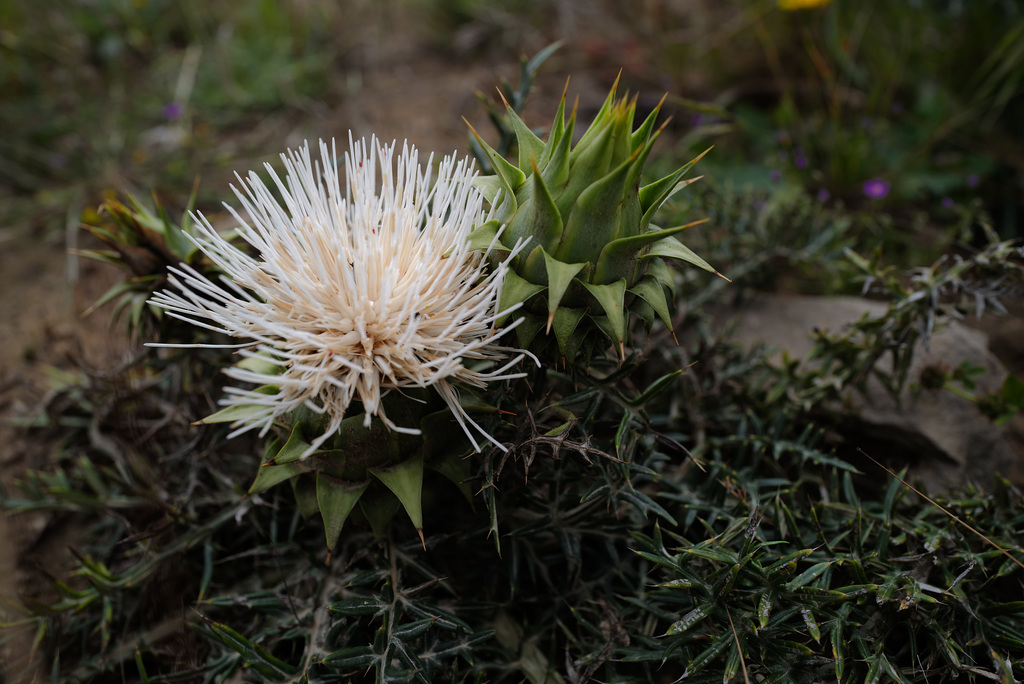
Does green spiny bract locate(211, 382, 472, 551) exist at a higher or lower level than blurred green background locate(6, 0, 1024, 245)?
lower

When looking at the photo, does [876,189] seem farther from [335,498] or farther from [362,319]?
[335,498]

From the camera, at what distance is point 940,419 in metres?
2.38

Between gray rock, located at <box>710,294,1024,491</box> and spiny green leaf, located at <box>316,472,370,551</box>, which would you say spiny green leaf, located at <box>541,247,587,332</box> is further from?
gray rock, located at <box>710,294,1024,491</box>

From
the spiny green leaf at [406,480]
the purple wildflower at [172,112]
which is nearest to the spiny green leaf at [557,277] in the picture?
the spiny green leaf at [406,480]

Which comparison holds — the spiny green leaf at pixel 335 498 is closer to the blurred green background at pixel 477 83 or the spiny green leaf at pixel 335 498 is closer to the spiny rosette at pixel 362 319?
the spiny rosette at pixel 362 319

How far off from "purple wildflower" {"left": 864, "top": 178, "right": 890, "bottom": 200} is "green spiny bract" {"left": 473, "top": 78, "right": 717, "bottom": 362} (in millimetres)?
2272

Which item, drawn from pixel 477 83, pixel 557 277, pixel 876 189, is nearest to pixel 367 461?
pixel 557 277

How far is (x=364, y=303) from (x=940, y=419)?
215 cm

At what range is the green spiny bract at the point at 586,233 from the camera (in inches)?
55.7

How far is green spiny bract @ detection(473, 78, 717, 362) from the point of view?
1415 mm

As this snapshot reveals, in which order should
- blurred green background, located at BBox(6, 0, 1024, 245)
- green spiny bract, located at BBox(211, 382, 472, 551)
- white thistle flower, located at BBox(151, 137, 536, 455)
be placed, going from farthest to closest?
blurred green background, located at BBox(6, 0, 1024, 245), green spiny bract, located at BBox(211, 382, 472, 551), white thistle flower, located at BBox(151, 137, 536, 455)

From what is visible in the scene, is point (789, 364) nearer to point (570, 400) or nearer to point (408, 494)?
point (570, 400)

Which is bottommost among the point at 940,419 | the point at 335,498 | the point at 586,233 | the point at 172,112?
the point at 940,419

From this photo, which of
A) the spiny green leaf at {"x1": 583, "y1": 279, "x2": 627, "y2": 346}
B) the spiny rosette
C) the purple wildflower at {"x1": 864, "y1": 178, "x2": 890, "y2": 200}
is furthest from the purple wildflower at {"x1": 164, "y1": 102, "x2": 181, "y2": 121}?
the purple wildflower at {"x1": 864, "y1": 178, "x2": 890, "y2": 200}
